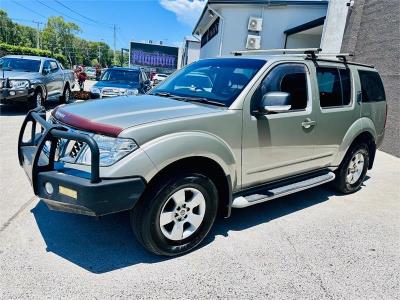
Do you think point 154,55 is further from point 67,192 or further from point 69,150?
point 67,192

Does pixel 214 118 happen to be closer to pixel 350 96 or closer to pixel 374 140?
pixel 350 96

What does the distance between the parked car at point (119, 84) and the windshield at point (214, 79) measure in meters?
6.21

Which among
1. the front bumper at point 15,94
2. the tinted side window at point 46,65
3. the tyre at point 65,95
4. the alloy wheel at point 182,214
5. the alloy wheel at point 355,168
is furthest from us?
the tyre at point 65,95

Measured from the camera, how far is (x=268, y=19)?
16.5 meters

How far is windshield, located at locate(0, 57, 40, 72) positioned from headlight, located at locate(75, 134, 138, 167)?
9431mm

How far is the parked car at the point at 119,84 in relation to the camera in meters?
10.7

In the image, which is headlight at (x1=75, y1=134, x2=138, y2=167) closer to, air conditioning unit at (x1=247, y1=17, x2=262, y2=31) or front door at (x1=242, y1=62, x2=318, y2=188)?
front door at (x1=242, y1=62, x2=318, y2=188)

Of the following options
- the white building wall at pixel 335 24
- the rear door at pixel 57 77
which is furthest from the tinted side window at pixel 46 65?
the white building wall at pixel 335 24

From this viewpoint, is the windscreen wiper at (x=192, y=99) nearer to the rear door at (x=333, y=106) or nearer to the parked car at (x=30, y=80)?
the rear door at (x=333, y=106)

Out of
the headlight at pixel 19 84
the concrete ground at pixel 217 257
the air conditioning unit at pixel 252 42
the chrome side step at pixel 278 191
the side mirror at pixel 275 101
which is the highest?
the air conditioning unit at pixel 252 42

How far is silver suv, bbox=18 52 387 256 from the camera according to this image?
2.68 m

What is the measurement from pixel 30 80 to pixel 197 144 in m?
8.71

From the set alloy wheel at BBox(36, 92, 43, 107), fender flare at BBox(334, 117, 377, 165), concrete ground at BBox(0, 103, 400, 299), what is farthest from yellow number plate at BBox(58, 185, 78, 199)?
alloy wheel at BBox(36, 92, 43, 107)

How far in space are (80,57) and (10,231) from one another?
390 ft
